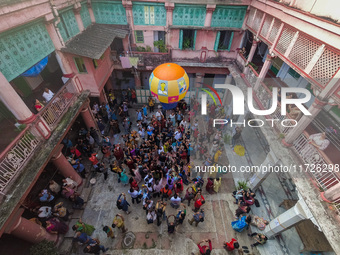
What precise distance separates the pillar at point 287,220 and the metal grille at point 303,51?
237 inches

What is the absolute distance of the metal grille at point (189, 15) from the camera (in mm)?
12595

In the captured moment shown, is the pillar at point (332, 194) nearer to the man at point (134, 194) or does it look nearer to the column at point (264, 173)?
the column at point (264, 173)

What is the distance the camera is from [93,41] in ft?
34.7

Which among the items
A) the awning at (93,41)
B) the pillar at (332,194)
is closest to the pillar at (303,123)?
the pillar at (332,194)

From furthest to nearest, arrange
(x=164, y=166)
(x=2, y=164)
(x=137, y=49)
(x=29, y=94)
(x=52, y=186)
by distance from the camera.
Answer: (x=137, y=49) → (x=29, y=94) → (x=164, y=166) → (x=52, y=186) → (x=2, y=164)

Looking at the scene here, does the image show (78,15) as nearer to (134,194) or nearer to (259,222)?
(134,194)

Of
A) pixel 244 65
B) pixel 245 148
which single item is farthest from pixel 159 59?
pixel 245 148

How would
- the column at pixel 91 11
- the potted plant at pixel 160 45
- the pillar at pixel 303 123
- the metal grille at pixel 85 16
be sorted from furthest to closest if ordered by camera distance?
1. the potted plant at pixel 160 45
2. the column at pixel 91 11
3. the metal grille at pixel 85 16
4. the pillar at pixel 303 123

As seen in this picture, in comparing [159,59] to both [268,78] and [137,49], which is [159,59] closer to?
[137,49]

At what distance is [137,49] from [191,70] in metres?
5.06

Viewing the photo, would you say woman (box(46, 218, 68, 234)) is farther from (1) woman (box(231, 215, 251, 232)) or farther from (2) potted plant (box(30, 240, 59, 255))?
(1) woman (box(231, 215, 251, 232))

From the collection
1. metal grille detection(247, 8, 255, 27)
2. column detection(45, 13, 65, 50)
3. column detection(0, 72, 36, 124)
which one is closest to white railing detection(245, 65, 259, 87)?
metal grille detection(247, 8, 255, 27)

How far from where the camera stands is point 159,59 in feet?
48.9

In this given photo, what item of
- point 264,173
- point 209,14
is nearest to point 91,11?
point 209,14
